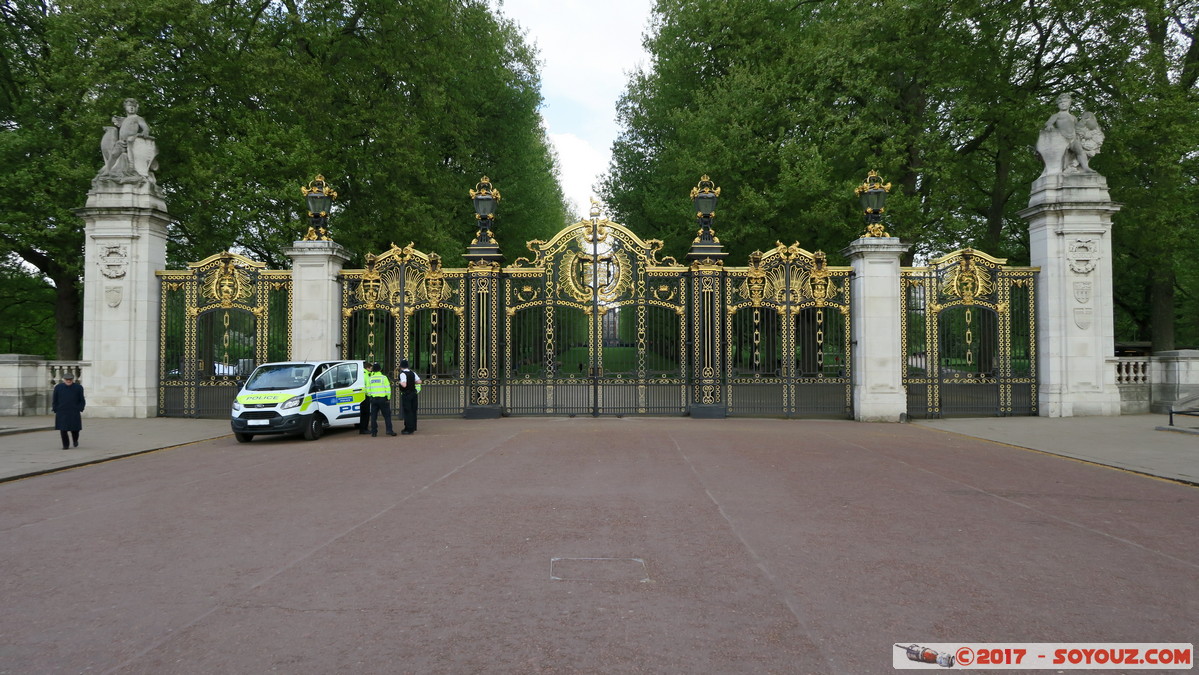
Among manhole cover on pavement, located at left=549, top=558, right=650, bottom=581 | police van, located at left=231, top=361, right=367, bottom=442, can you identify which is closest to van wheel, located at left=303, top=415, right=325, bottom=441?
police van, located at left=231, top=361, right=367, bottom=442

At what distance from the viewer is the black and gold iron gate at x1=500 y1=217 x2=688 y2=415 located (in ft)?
58.0

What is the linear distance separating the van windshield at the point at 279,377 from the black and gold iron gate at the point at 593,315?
4.79m

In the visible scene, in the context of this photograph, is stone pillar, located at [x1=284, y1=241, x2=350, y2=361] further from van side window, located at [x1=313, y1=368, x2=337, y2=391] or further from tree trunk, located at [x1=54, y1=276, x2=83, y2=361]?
tree trunk, located at [x1=54, y1=276, x2=83, y2=361]

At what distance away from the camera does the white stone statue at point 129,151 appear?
17.9 m

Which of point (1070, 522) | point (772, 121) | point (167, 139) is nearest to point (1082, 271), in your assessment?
point (772, 121)

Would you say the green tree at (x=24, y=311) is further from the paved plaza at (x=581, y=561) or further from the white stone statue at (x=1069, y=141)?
the white stone statue at (x=1069, y=141)

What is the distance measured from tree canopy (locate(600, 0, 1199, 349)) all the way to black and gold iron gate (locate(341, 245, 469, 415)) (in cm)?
996

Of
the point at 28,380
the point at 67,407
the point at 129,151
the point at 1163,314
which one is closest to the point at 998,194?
the point at 1163,314

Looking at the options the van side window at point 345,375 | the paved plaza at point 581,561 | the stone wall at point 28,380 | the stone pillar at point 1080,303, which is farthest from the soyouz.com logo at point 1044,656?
the stone wall at point 28,380

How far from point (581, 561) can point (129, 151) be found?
18.3 metres

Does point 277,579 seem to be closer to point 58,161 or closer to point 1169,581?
point 1169,581

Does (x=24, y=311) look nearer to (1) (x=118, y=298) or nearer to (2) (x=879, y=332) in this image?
(1) (x=118, y=298)

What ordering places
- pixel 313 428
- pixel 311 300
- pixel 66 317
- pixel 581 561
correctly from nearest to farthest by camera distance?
pixel 581 561, pixel 313 428, pixel 311 300, pixel 66 317

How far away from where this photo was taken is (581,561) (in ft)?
18.2
